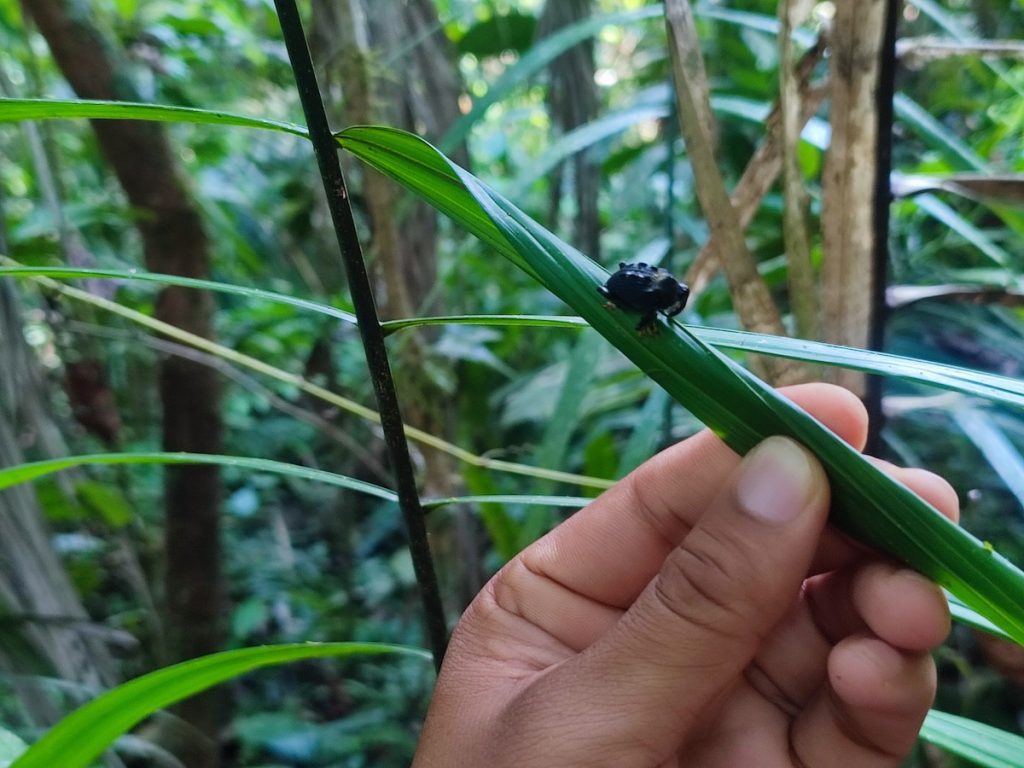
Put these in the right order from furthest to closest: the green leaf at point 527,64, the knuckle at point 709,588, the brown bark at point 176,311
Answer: the brown bark at point 176,311, the green leaf at point 527,64, the knuckle at point 709,588

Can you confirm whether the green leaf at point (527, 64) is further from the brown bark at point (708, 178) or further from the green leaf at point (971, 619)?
the green leaf at point (971, 619)

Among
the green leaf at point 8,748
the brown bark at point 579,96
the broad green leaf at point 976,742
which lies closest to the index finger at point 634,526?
the broad green leaf at point 976,742

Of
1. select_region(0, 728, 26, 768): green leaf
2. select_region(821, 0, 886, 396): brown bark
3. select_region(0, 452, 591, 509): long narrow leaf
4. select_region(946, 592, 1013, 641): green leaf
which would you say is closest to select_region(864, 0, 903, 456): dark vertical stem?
select_region(821, 0, 886, 396): brown bark

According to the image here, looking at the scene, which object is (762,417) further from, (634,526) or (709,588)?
(634,526)

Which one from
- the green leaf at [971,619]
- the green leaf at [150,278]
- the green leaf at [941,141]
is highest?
the green leaf at [941,141]

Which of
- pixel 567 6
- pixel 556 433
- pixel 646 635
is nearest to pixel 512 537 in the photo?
pixel 556 433

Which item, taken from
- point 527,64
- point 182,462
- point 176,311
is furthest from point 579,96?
point 182,462

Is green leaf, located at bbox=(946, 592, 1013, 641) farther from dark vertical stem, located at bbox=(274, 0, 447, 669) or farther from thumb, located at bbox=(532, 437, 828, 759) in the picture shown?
dark vertical stem, located at bbox=(274, 0, 447, 669)
